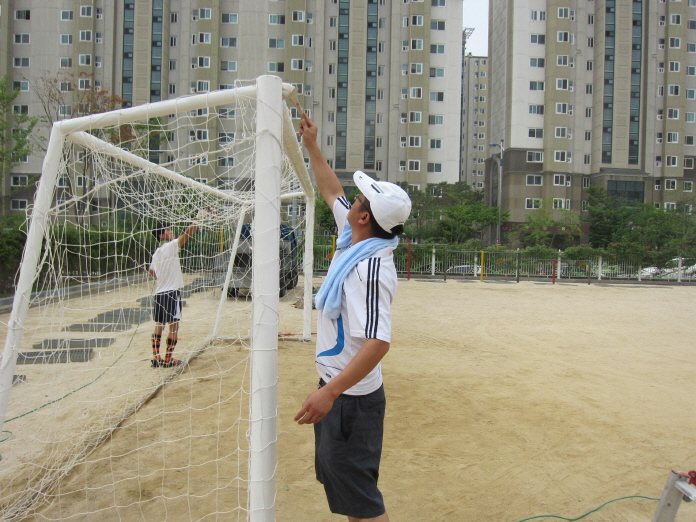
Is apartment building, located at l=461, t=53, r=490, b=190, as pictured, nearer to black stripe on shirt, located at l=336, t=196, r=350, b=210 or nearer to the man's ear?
black stripe on shirt, located at l=336, t=196, r=350, b=210

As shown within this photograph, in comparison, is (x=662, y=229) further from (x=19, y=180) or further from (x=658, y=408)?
Result: (x=19, y=180)

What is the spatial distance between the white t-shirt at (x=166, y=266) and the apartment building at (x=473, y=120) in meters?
60.9

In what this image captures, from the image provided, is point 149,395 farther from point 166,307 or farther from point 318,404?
point 318,404

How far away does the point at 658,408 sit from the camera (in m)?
4.54

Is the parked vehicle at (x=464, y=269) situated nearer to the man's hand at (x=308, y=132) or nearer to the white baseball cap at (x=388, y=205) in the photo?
the man's hand at (x=308, y=132)

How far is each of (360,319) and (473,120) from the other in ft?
219

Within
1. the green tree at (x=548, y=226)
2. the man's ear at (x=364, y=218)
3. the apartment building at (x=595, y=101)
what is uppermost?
the apartment building at (x=595, y=101)

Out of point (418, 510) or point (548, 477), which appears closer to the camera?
point (418, 510)

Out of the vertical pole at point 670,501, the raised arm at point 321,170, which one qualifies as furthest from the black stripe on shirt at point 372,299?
the vertical pole at point 670,501

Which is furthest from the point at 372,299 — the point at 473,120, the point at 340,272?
the point at 473,120

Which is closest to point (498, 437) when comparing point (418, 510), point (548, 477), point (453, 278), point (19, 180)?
point (548, 477)

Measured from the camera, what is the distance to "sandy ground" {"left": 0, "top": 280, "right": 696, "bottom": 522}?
278 cm

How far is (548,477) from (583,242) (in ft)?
130

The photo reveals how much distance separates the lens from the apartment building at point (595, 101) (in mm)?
38219
